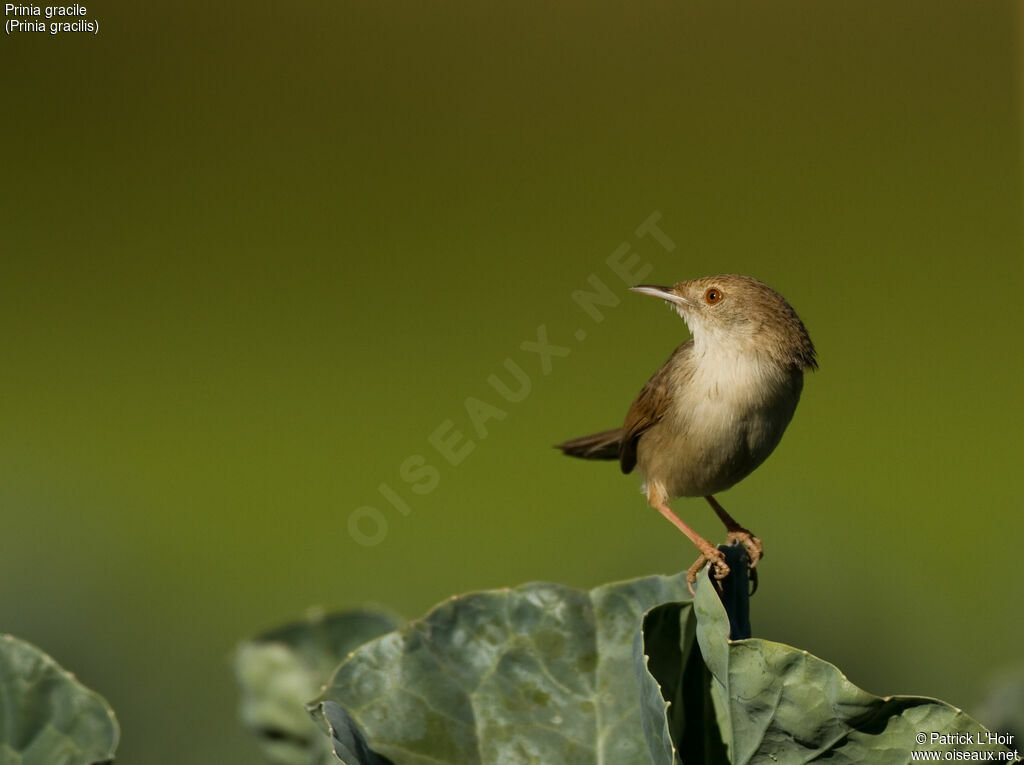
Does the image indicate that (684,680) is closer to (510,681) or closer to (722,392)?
(510,681)

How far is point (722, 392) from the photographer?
2305 millimetres

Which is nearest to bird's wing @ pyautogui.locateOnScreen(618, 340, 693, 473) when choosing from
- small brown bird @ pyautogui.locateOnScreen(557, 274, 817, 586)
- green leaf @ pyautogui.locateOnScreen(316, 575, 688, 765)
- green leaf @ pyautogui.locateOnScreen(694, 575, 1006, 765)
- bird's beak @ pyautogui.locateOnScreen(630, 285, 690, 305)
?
small brown bird @ pyautogui.locateOnScreen(557, 274, 817, 586)

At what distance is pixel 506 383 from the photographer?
723 centimetres

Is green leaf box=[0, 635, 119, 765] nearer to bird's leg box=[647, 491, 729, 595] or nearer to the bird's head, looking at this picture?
bird's leg box=[647, 491, 729, 595]

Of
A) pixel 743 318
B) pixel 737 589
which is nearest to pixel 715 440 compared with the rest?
pixel 743 318

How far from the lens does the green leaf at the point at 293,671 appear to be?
2182mm

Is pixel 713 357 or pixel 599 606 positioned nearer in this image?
pixel 599 606

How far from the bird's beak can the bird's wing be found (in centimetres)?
13

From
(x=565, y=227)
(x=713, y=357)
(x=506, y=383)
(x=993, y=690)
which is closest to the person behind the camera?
(x=993, y=690)

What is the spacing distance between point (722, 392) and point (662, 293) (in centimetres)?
25

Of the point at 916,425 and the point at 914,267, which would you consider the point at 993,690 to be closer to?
Answer: the point at 916,425

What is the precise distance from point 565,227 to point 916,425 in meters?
3.18

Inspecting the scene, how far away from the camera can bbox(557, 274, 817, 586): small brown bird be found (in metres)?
2.21

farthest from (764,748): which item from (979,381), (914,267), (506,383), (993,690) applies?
(914,267)
